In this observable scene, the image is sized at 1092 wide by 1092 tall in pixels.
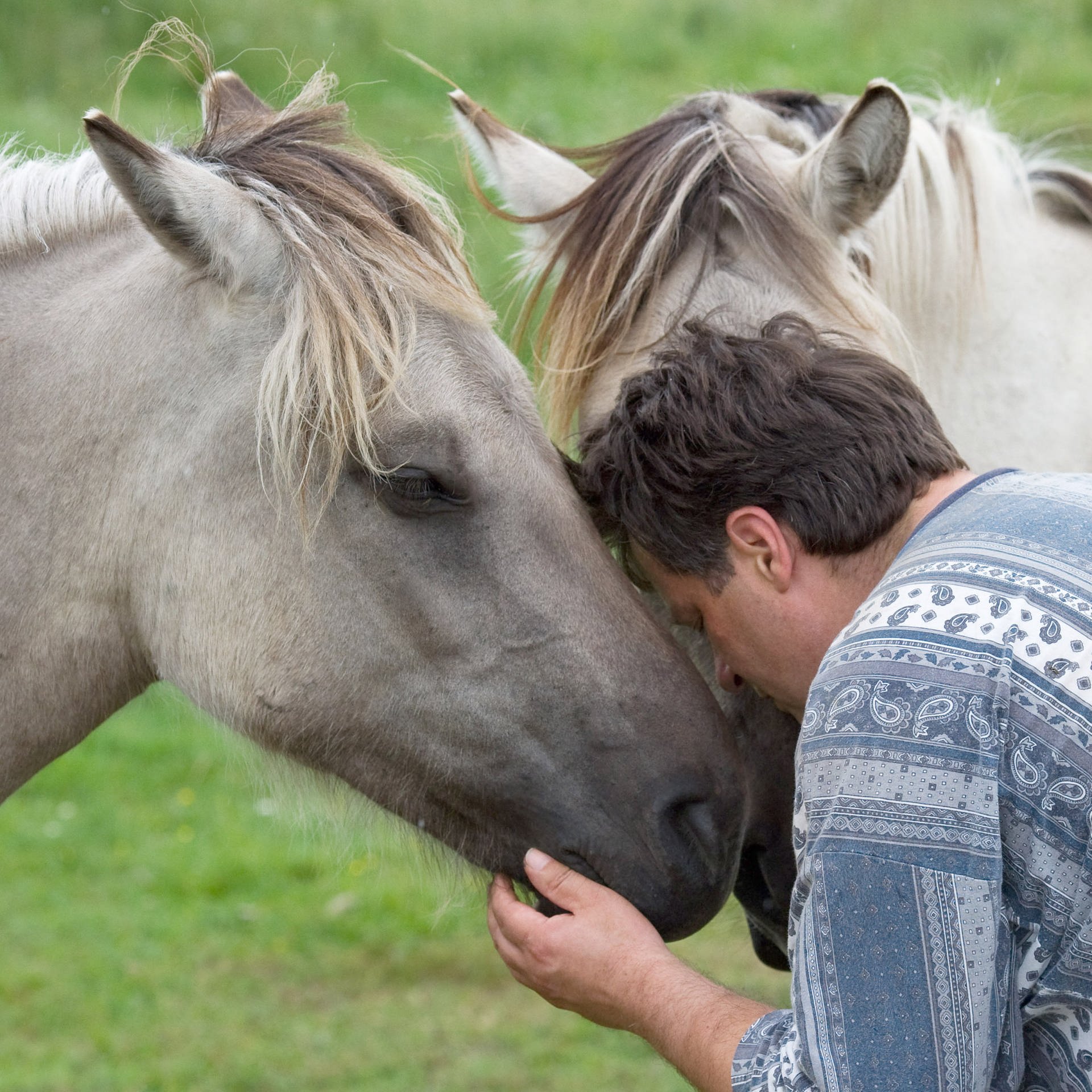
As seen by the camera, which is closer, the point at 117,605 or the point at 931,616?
the point at 931,616

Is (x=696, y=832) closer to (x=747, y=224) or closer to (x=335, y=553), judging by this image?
(x=335, y=553)

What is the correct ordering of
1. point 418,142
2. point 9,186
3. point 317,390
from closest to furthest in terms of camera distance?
point 317,390, point 9,186, point 418,142

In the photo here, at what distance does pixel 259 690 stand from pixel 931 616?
1.18 m

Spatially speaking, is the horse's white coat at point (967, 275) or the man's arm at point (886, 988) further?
the horse's white coat at point (967, 275)

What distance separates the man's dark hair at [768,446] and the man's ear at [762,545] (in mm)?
22

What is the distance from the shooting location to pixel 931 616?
62.6 inches

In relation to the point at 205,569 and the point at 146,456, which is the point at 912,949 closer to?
the point at 205,569

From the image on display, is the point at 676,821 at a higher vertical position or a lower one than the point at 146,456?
lower

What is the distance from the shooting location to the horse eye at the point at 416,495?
214 centimetres

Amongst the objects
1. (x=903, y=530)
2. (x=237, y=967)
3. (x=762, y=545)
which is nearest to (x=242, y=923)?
(x=237, y=967)

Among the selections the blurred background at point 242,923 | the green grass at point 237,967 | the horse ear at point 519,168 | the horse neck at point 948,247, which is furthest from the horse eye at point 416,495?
the green grass at point 237,967

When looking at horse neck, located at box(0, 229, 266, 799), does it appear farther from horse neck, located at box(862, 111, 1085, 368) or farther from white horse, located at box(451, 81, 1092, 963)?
horse neck, located at box(862, 111, 1085, 368)

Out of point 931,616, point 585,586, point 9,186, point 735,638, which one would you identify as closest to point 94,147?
point 9,186

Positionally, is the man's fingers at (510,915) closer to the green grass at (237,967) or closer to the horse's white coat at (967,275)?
the horse's white coat at (967,275)
